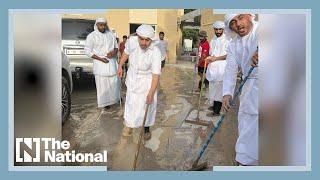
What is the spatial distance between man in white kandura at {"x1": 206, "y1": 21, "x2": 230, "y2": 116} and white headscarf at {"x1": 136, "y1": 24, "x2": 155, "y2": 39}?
777 mm

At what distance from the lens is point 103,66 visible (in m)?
6.19

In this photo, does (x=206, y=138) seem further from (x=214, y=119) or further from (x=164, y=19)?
(x=164, y=19)

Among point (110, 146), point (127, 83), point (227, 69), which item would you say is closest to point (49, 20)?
point (127, 83)

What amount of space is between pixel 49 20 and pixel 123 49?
0.95 meters

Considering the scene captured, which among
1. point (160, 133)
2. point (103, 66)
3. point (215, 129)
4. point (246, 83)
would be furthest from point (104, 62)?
point (246, 83)

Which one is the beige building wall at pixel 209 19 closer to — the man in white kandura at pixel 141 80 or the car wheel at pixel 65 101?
the man in white kandura at pixel 141 80

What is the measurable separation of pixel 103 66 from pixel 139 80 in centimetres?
48

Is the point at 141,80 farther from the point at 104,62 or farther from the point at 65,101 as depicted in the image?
the point at 65,101

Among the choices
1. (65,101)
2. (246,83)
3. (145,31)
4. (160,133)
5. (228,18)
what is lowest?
(160,133)

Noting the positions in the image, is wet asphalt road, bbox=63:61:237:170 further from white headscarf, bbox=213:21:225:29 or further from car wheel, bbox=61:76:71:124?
white headscarf, bbox=213:21:225:29

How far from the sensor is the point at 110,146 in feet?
19.9

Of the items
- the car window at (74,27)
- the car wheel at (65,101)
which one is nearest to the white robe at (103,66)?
the car window at (74,27)

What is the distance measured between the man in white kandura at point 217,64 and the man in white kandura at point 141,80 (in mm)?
706

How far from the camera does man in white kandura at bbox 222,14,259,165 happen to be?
5.60m
